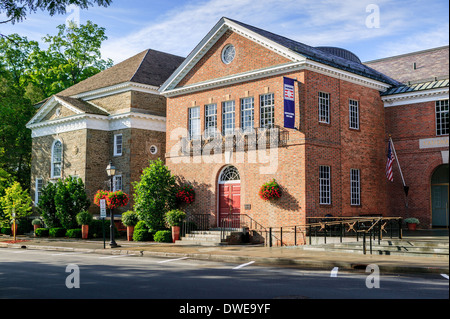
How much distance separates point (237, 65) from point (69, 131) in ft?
49.7

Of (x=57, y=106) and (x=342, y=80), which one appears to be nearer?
(x=342, y=80)

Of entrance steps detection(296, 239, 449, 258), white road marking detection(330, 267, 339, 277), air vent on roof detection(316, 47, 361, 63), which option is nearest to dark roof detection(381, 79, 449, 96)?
air vent on roof detection(316, 47, 361, 63)

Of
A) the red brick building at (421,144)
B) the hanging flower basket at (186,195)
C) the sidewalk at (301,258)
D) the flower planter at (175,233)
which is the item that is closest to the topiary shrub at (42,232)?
the sidewalk at (301,258)

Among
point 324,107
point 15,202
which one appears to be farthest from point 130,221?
point 324,107

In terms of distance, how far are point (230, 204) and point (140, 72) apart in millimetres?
14460

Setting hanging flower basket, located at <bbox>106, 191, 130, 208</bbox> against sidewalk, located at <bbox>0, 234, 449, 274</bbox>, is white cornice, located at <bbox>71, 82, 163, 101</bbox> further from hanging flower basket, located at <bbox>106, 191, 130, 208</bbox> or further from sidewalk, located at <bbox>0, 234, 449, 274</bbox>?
sidewalk, located at <bbox>0, 234, 449, 274</bbox>

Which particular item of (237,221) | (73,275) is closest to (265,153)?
(237,221)

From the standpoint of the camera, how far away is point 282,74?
78.4 feet

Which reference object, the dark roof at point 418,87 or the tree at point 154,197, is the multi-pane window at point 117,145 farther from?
the dark roof at point 418,87

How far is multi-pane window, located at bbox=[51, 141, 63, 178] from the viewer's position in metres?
36.2

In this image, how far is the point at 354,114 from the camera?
84.8ft

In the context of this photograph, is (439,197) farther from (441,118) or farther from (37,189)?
(37,189)
